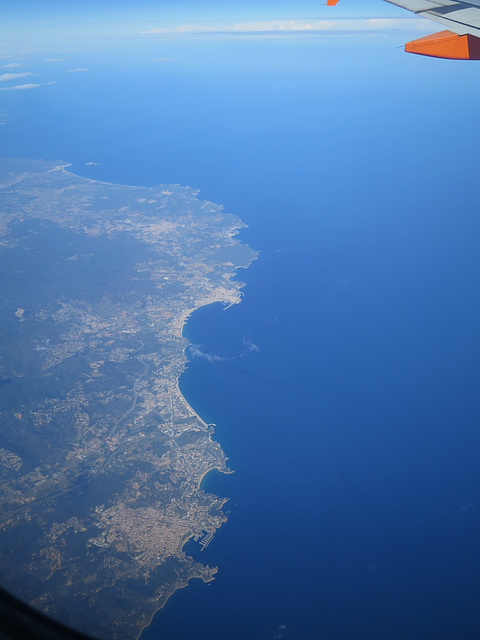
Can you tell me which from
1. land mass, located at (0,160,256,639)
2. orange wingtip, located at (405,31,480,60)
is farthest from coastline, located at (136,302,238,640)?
orange wingtip, located at (405,31,480,60)

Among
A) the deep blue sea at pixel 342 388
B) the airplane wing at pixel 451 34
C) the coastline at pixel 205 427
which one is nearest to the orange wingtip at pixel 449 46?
the airplane wing at pixel 451 34

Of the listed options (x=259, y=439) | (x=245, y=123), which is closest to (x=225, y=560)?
(x=259, y=439)

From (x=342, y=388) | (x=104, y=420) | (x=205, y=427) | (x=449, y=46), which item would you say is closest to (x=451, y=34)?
(x=449, y=46)

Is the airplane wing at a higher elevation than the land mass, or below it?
higher

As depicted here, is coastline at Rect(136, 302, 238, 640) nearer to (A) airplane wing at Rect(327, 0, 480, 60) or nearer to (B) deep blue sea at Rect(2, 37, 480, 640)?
(B) deep blue sea at Rect(2, 37, 480, 640)

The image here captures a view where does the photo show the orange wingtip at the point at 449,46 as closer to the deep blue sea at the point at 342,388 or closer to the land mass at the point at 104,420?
the land mass at the point at 104,420

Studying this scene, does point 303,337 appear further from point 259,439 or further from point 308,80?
point 308,80

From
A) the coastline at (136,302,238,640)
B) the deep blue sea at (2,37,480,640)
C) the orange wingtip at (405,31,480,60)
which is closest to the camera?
the orange wingtip at (405,31,480,60)

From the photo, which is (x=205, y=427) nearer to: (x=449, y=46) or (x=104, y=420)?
(x=104, y=420)
